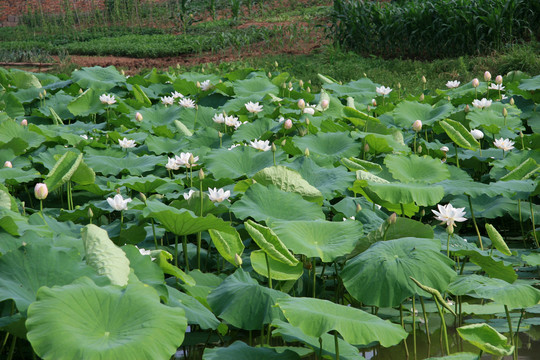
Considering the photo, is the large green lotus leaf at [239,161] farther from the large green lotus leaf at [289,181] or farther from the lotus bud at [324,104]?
the lotus bud at [324,104]

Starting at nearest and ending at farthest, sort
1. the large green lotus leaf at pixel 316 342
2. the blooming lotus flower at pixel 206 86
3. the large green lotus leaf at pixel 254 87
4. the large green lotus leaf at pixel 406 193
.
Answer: the large green lotus leaf at pixel 316 342 → the large green lotus leaf at pixel 406 193 → the large green lotus leaf at pixel 254 87 → the blooming lotus flower at pixel 206 86

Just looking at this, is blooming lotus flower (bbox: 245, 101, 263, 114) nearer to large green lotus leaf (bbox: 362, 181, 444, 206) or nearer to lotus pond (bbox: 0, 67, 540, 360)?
lotus pond (bbox: 0, 67, 540, 360)

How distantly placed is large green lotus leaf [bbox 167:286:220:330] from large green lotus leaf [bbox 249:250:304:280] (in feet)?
0.91

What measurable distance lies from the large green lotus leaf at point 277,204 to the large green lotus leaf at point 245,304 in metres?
0.48

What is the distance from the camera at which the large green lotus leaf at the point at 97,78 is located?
5.35 m


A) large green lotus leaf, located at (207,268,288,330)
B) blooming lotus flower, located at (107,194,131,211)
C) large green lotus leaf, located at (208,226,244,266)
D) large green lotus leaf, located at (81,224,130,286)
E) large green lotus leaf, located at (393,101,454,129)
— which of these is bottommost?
large green lotus leaf, located at (393,101,454,129)

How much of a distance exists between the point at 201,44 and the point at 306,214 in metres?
10.2

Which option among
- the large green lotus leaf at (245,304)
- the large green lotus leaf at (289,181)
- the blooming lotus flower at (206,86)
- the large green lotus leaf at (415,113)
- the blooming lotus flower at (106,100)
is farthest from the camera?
the blooming lotus flower at (206,86)

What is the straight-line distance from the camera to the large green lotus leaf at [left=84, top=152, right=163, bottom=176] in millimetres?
3223

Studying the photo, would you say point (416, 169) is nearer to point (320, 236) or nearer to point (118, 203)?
point (320, 236)

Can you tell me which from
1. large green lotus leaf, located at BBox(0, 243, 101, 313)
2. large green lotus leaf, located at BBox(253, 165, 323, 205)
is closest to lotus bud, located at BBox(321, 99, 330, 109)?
large green lotus leaf, located at BBox(253, 165, 323, 205)

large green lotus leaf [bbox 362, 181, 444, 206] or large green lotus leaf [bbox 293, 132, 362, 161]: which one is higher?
Answer: large green lotus leaf [bbox 362, 181, 444, 206]

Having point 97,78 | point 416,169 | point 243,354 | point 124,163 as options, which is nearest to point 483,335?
point 243,354

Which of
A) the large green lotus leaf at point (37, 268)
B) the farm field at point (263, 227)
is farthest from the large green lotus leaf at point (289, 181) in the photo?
the large green lotus leaf at point (37, 268)
